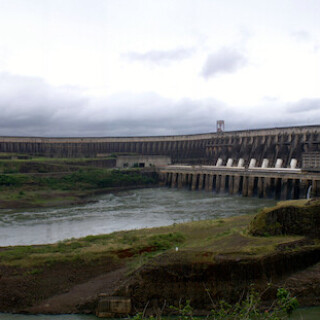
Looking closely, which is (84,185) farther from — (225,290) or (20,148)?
(225,290)

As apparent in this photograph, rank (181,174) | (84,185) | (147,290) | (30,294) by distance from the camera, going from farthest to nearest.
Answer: (181,174), (84,185), (30,294), (147,290)

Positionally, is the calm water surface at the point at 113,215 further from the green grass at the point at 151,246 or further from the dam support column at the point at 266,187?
the green grass at the point at 151,246

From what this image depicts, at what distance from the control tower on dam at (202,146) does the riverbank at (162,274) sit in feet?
138

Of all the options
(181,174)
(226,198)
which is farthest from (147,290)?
(181,174)

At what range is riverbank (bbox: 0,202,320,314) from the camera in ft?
52.3

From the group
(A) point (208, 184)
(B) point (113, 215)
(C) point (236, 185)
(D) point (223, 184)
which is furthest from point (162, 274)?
(A) point (208, 184)

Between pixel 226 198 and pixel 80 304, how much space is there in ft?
117

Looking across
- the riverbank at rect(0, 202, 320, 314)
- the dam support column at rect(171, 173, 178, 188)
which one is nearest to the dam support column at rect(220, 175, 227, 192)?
the dam support column at rect(171, 173, 178, 188)

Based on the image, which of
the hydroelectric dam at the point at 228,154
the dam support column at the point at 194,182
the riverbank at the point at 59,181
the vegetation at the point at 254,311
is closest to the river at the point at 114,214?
the riverbank at the point at 59,181

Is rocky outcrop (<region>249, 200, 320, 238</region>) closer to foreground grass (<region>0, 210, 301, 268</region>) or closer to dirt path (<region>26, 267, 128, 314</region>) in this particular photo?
foreground grass (<region>0, 210, 301, 268</region>)

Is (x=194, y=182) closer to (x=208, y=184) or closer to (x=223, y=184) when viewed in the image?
(x=208, y=184)

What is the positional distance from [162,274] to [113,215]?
2309 cm

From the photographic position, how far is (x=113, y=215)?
3875 cm

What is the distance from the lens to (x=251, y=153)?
68625 mm
